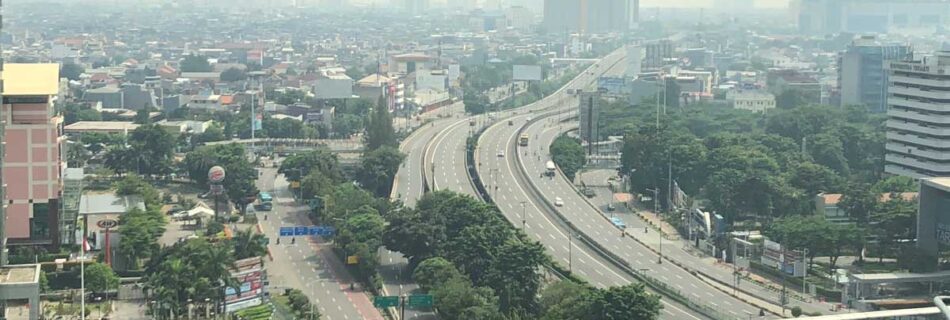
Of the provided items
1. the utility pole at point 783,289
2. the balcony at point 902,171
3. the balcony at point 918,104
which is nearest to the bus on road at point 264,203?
the utility pole at point 783,289

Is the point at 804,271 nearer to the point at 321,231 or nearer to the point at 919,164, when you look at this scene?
the point at 321,231

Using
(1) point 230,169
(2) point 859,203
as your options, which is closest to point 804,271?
(2) point 859,203

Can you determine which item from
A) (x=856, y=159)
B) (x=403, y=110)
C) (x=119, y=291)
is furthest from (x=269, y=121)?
(x=119, y=291)

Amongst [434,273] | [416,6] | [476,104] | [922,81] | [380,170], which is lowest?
[434,273]

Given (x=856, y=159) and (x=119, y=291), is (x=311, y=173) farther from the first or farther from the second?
(x=856, y=159)

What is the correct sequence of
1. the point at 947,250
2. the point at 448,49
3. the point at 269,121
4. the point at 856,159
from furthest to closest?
1. the point at 448,49
2. the point at 269,121
3. the point at 856,159
4. the point at 947,250

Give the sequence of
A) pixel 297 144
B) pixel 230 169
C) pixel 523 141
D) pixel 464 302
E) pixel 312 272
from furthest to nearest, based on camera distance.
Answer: pixel 297 144 < pixel 523 141 < pixel 230 169 < pixel 312 272 < pixel 464 302
